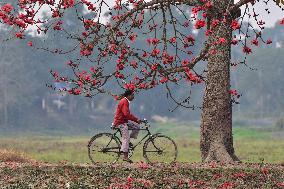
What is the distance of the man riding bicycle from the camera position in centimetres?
1524

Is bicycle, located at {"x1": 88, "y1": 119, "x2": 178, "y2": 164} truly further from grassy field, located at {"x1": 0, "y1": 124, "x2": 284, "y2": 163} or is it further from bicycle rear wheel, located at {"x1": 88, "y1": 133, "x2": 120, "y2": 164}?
grassy field, located at {"x1": 0, "y1": 124, "x2": 284, "y2": 163}

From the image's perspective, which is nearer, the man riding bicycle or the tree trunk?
the man riding bicycle

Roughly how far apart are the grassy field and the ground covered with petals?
2114mm

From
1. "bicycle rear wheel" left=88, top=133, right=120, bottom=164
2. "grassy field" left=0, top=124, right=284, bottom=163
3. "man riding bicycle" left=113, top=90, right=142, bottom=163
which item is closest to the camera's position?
"man riding bicycle" left=113, top=90, right=142, bottom=163

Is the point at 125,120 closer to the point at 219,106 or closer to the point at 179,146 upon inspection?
the point at 219,106

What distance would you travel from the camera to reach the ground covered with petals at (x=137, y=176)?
1311 centimetres

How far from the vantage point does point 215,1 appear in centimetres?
1716

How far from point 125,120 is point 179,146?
32.8 meters

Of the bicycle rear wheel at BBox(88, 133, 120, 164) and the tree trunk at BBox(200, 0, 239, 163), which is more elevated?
the tree trunk at BBox(200, 0, 239, 163)

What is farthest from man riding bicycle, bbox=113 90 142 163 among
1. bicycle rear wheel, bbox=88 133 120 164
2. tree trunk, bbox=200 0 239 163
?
tree trunk, bbox=200 0 239 163

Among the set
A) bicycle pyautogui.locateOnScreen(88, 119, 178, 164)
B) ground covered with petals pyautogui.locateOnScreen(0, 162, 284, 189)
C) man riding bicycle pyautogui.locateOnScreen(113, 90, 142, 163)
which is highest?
man riding bicycle pyautogui.locateOnScreen(113, 90, 142, 163)

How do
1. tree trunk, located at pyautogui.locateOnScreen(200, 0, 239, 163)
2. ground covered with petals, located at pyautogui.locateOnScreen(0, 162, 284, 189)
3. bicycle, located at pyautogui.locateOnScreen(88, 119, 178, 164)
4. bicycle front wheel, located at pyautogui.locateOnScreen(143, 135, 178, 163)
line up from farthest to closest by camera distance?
tree trunk, located at pyautogui.locateOnScreen(200, 0, 239, 163) < bicycle front wheel, located at pyautogui.locateOnScreen(143, 135, 178, 163) < bicycle, located at pyautogui.locateOnScreen(88, 119, 178, 164) < ground covered with petals, located at pyautogui.locateOnScreen(0, 162, 284, 189)

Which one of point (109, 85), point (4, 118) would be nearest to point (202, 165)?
point (4, 118)

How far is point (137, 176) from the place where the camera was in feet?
45.3
